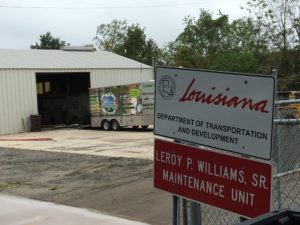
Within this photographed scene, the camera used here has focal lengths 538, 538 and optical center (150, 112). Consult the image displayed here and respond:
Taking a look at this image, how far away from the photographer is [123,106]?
29.4m

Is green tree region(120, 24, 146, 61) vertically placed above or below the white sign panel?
above

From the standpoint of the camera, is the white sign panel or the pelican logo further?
the pelican logo

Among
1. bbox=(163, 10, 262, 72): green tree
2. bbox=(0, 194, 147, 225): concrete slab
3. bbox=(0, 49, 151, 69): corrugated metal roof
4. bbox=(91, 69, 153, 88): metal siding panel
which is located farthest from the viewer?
bbox=(163, 10, 262, 72): green tree

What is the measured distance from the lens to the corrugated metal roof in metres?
34.7

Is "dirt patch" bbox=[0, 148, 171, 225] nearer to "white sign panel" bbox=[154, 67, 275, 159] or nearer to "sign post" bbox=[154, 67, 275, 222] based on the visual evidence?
"sign post" bbox=[154, 67, 275, 222]

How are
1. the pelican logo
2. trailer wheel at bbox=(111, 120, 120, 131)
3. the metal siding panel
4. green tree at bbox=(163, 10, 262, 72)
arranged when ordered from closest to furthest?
the pelican logo < trailer wheel at bbox=(111, 120, 120, 131) < the metal siding panel < green tree at bbox=(163, 10, 262, 72)

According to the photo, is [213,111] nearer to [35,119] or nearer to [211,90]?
[211,90]

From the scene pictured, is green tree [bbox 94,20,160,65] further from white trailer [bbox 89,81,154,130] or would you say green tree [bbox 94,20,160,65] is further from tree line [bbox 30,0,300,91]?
white trailer [bbox 89,81,154,130]

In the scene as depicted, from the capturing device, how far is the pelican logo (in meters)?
4.48

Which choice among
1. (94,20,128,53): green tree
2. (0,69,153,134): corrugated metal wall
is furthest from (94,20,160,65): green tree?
(0,69,153,134): corrugated metal wall

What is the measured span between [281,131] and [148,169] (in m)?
8.47

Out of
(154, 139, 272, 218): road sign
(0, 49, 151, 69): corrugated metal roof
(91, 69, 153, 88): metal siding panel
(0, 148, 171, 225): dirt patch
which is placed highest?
(0, 49, 151, 69): corrugated metal roof

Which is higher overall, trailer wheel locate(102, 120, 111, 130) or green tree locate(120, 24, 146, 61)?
green tree locate(120, 24, 146, 61)

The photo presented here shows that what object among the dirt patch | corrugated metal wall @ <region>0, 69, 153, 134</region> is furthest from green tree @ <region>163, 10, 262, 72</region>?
the dirt patch
